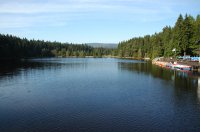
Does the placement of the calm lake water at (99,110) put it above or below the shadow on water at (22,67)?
below

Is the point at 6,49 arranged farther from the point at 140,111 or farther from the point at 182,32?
the point at 140,111

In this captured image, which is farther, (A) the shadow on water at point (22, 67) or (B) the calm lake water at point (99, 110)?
(A) the shadow on water at point (22, 67)

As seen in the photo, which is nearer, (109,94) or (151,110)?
(151,110)

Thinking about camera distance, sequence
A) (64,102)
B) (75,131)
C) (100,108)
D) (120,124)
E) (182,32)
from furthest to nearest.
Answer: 1. (182,32)
2. (64,102)
3. (100,108)
4. (120,124)
5. (75,131)

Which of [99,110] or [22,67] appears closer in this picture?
[99,110]

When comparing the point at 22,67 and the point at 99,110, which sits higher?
the point at 22,67

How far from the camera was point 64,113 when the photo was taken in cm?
2881

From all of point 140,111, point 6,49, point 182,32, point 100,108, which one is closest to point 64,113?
point 100,108

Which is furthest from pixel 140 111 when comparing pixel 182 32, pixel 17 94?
pixel 182 32

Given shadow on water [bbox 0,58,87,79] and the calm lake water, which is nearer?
the calm lake water

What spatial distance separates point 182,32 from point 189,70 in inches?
854

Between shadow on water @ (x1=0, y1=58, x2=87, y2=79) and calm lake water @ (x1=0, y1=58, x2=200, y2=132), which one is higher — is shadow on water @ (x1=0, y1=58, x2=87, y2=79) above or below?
above

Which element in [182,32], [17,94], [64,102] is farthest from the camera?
[182,32]

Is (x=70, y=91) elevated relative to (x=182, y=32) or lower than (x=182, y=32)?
lower
